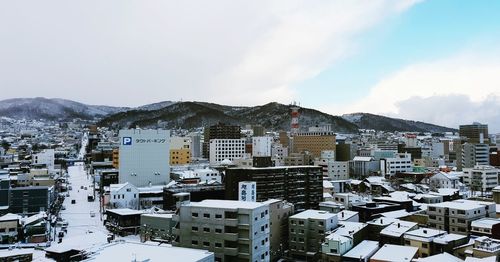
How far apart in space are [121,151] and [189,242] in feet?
80.4

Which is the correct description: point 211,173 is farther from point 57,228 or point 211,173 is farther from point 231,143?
point 231,143

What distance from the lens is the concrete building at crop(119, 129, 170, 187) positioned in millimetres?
38938

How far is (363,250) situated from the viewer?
1908 centimetres

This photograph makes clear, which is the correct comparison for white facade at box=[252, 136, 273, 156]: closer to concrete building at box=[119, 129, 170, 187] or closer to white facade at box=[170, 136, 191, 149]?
white facade at box=[170, 136, 191, 149]

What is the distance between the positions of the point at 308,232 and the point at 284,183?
27.3ft

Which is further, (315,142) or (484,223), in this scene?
(315,142)

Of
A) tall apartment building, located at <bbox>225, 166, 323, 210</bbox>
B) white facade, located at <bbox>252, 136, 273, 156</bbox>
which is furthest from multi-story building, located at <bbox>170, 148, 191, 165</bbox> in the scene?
tall apartment building, located at <bbox>225, 166, 323, 210</bbox>

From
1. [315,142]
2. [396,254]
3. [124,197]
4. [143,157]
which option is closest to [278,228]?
[396,254]

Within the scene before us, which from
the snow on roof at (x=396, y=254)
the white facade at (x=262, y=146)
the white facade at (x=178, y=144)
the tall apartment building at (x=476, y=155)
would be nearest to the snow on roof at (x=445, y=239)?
the snow on roof at (x=396, y=254)

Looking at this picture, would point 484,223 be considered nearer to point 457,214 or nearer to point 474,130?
point 457,214

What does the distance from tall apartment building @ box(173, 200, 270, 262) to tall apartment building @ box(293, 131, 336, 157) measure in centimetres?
5112

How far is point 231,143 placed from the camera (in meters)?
66.3

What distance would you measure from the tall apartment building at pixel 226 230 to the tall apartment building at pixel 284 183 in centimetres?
1198

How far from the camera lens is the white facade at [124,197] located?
31.7m
